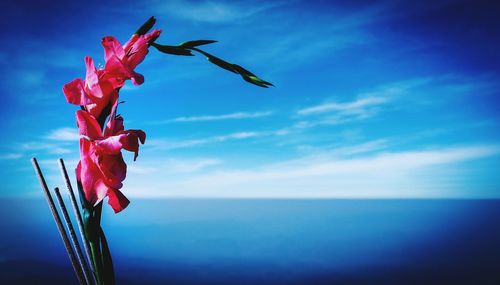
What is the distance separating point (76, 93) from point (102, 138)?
141 millimetres

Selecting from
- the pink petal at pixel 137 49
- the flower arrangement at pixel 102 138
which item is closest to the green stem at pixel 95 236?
the flower arrangement at pixel 102 138

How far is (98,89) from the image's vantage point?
2.62 ft

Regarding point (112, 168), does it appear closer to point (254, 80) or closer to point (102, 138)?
point (102, 138)

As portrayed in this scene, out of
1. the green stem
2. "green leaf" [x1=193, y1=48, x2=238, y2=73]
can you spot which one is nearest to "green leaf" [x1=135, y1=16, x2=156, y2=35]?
"green leaf" [x1=193, y1=48, x2=238, y2=73]

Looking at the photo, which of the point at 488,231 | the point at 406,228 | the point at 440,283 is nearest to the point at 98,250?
the point at 440,283

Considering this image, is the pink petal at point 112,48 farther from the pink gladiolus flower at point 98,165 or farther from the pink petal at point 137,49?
the pink gladiolus flower at point 98,165

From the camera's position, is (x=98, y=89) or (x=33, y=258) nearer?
(x=98, y=89)

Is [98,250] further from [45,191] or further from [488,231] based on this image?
[488,231]

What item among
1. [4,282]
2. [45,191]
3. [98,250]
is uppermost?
[45,191]

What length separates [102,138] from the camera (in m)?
0.77

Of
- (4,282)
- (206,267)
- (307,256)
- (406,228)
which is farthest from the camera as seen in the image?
(406,228)

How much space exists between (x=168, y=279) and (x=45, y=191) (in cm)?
5764

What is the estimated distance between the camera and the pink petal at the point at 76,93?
78 centimetres

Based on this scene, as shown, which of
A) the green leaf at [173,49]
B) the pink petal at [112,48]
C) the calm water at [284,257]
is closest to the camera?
the pink petal at [112,48]
